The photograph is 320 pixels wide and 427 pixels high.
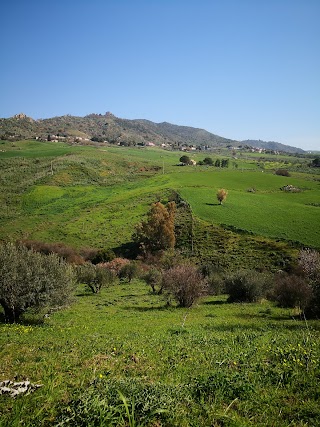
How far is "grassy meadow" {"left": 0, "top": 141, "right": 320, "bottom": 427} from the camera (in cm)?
612

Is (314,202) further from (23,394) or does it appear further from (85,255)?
(23,394)

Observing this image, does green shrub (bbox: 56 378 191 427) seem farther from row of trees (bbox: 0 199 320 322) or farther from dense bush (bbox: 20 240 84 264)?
dense bush (bbox: 20 240 84 264)

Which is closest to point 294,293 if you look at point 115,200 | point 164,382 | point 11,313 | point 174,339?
point 174,339

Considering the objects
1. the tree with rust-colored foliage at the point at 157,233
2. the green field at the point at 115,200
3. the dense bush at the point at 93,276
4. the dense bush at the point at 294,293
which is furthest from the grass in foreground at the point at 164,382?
the green field at the point at 115,200

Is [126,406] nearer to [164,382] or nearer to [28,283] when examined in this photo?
[164,382]

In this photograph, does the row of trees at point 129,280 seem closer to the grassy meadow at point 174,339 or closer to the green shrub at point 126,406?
the grassy meadow at point 174,339

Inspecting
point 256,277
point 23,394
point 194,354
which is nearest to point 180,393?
point 23,394

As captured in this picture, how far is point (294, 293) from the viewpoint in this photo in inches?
1112

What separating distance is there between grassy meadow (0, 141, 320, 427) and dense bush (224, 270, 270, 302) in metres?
1.64

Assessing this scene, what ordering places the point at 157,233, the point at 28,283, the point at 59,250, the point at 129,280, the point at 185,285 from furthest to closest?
the point at 157,233 < the point at 59,250 < the point at 129,280 < the point at 185,285 < the point at 28,283

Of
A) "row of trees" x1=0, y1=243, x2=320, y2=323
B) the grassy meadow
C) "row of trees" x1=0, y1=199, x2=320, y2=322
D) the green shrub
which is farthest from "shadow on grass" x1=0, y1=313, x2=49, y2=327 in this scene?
the green shrub

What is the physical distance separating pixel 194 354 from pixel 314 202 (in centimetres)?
8538

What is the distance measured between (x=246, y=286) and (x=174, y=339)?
70.3 feet

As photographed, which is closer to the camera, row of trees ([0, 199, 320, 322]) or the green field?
row of trees ([0, 199, 320, 322])
